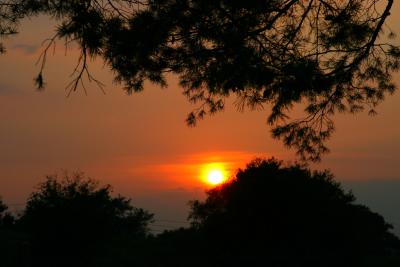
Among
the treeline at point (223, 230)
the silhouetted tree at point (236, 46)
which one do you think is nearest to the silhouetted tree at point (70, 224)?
the treeline at point (223, 230)

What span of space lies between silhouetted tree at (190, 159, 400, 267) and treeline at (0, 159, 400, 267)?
36 mm

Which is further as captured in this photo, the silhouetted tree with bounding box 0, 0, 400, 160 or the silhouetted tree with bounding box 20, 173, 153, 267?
the silhouetted tree with bounding box 20, 173, 153, 267

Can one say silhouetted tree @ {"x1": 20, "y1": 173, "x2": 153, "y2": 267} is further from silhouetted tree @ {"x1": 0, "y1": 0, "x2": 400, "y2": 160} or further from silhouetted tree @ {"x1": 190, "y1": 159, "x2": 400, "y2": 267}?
silhouetted tree @ {"x1": 0, "y1": 0, "x2": 400, "y2": 160}

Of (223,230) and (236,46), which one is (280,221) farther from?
(236,46)

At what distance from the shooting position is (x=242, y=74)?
874cm

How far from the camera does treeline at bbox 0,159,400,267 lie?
20703mm

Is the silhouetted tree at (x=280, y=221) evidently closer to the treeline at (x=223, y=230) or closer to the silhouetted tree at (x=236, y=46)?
the treeline at (x=223, y=230)

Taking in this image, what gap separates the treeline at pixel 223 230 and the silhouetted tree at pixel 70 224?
29mm

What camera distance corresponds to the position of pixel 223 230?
85.2 feet

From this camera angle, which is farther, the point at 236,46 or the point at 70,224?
the point at 70,224

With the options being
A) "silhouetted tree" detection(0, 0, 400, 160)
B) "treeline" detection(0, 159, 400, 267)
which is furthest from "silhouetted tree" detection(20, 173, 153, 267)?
"silhouetted tree" detection(0, 0, 400, 160)

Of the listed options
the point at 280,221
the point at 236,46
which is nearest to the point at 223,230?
the point at 280,221

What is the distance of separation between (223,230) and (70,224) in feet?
23.4

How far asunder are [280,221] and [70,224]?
8.07 m
